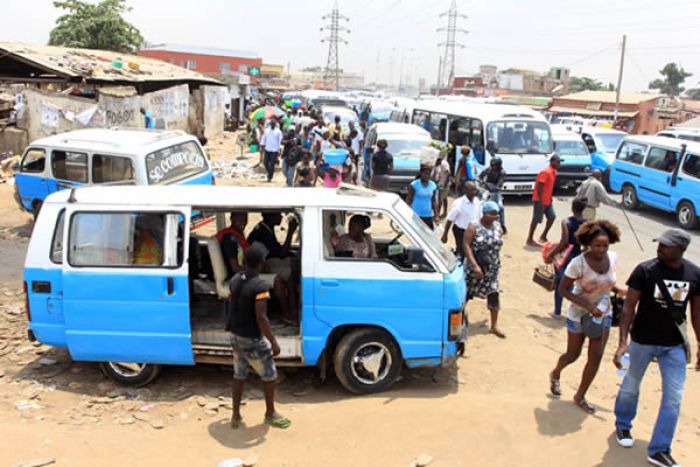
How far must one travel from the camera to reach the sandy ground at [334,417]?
461 centimetres

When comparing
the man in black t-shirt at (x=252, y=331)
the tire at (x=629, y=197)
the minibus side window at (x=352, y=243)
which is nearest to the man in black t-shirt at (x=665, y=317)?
the minibus side window at (x=352, y=243)

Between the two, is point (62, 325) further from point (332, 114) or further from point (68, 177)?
point (332, 114)

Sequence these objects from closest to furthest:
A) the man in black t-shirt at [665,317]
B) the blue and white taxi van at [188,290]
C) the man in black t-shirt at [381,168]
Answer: the man in black t-shirt at [665,317] < the blue and white taxi van at [188,290] < the man in black t-shirt at [381,168]

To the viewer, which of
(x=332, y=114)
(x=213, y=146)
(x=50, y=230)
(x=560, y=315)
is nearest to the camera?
(x=50, y=230)

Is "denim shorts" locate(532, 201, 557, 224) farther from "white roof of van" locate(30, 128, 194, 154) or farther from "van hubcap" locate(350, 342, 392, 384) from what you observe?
"van hubcap" locate(350, 342, 392, 384)

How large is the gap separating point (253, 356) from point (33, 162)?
822 cm

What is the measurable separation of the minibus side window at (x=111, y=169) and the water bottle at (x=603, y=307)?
7339 millimetres

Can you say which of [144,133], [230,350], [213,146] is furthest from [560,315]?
[213,146]

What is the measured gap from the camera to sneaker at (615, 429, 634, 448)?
4637 mm

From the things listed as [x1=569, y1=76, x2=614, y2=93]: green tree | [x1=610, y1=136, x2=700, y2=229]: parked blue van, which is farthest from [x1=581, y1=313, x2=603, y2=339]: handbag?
[x1=569, y1=76, x2=614, y2=93]: green tree

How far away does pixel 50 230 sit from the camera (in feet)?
18.1

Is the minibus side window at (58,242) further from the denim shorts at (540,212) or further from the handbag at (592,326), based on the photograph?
the denim shorts at (540,212)

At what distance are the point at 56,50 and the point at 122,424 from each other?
20.8 metres

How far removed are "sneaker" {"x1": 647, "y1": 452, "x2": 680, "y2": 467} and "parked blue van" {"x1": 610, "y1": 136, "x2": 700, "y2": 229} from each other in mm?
10364
